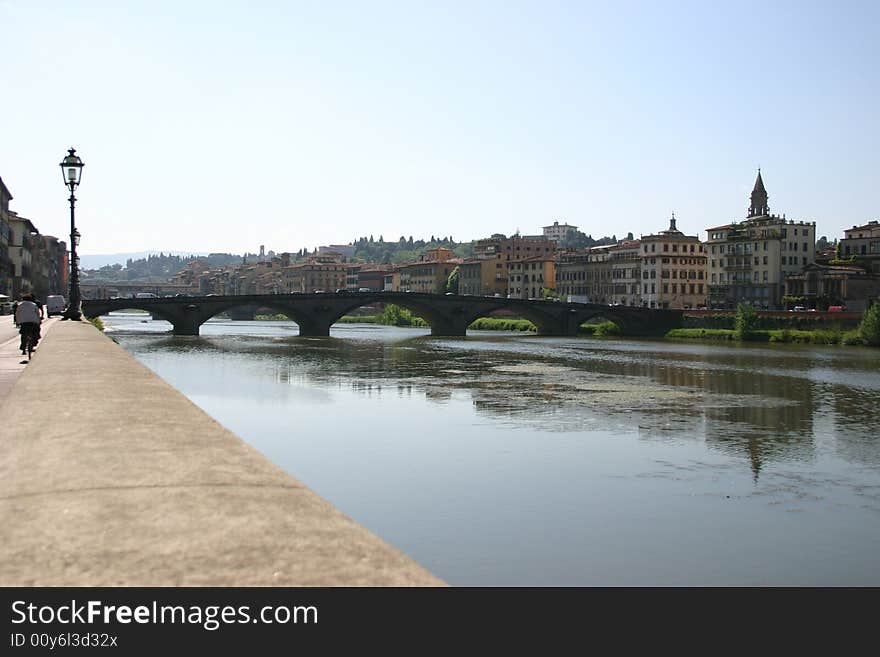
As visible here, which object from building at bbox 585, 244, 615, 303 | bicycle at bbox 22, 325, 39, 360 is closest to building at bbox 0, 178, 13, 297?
bicycle at bbox 22, 325, 39, 360

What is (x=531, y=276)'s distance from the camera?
136 metres

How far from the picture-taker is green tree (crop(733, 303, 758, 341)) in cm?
7669

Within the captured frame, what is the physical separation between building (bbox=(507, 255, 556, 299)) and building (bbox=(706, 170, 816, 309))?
1269 inches

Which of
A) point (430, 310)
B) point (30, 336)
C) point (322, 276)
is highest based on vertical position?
point (322, 276)

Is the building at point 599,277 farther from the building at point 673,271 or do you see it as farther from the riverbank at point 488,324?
the riverbank at point 488,324

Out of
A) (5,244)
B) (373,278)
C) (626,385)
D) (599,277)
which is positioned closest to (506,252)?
(599,277)

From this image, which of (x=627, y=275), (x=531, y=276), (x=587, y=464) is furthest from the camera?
(x=531, y=276)

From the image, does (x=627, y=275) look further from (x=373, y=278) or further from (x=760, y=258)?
(x=373, y=278)

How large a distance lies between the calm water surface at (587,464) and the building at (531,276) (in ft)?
303

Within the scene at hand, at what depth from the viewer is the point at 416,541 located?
12273mm

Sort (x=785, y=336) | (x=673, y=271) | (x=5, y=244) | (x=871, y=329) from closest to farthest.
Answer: (x=871, y=329)
(x=785, y=336)
(x=5, y=244)
(x=673, y=271)

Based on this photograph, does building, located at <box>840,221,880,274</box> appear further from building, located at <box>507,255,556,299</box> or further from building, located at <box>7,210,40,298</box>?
building, located at <box>7,210,40,298</box>

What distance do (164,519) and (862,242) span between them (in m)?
114
